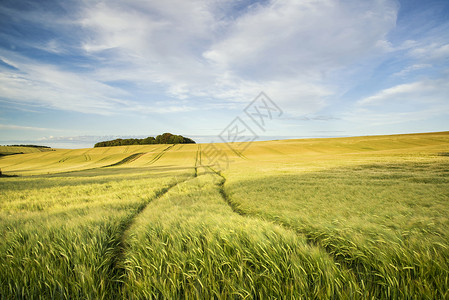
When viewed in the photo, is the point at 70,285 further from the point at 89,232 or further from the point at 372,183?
the point at 372,183

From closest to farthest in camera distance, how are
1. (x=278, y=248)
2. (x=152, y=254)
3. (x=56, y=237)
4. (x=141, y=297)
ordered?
(x=141, y=297) → (x=278, y=248) → (x=152, y=254) → (x=56, y=237)

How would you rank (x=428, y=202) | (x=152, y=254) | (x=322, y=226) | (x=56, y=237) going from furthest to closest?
(x=428, y=202) < (x=322, y=226) < (x=56, y=237) < (x=152, y=254)

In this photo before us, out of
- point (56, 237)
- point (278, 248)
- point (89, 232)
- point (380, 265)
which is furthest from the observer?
point (89, 232)

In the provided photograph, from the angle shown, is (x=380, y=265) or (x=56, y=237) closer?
(x=380, y=265)

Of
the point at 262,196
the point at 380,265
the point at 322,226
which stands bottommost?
the point at 262,196

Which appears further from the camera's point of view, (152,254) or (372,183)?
(372,183)

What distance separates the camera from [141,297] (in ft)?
7.08

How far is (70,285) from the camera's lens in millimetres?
2383

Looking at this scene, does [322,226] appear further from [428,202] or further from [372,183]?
[372,183]

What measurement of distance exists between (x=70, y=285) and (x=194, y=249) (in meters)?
1.63

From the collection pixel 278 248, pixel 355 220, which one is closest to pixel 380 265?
pixel 278 248

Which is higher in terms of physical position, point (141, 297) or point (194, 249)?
point (194, 249)

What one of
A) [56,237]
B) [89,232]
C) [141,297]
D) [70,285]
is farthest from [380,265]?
[56,237]

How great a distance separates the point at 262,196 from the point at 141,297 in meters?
7.45
